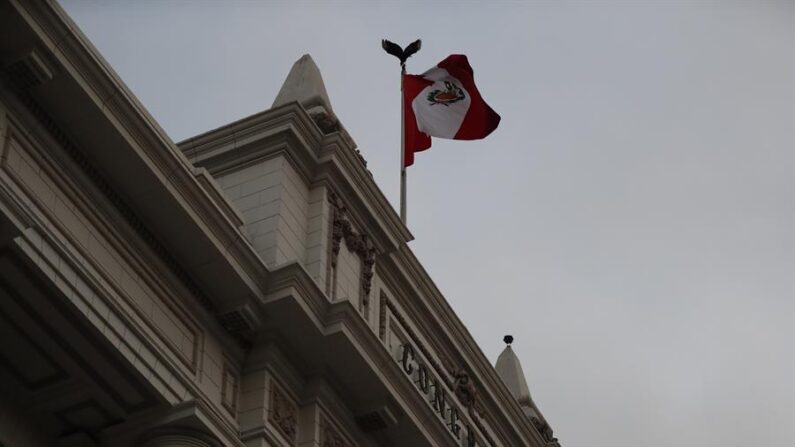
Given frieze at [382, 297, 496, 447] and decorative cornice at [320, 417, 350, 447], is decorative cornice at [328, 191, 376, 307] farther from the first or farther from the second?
decorative cornice at [320, 417, 350, 447]

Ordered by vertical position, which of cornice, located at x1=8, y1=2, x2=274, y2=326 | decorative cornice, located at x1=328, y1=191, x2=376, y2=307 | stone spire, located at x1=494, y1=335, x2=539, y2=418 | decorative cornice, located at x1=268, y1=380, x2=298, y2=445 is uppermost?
stone spire, located at x1=494, y1=335, x2=539, y2=418

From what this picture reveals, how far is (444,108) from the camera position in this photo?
1515 inches

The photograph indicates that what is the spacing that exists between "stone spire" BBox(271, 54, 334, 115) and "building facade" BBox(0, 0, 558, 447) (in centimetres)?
6

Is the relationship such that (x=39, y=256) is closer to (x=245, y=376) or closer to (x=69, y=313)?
(x=69, y=313)

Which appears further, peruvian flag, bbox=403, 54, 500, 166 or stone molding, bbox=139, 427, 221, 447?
peruvian flag, bbox=403, 54, 500, 166

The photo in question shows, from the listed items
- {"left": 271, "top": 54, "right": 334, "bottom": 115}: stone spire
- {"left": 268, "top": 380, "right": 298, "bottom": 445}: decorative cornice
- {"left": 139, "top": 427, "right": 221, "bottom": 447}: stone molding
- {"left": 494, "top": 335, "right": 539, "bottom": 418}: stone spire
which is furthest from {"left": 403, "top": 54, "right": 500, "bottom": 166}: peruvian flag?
{"left": 139, "top": 427, "right": 221, "bottom": 447}: stone molding

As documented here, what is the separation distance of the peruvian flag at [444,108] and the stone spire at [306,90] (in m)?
4.46

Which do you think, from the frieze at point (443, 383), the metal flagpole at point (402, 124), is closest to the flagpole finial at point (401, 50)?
the metal flagpole at point (402, 124)

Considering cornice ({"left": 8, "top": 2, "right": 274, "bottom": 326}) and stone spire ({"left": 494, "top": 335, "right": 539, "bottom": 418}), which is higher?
stone spire ({"left": 494, "top": 335, "right": 539, "bottom": 418})

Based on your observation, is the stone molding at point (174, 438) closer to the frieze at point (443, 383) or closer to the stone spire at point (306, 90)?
the frieze at point (443, 383)

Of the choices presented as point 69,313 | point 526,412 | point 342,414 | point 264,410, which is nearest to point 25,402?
point 69,313

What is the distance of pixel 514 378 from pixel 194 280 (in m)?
14.4

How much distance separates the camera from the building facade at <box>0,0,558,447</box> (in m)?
25.3

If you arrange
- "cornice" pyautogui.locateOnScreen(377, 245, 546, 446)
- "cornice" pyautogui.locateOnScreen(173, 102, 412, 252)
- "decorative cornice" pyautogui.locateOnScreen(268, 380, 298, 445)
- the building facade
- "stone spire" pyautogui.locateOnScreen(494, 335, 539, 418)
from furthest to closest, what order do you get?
"stone spire" pyautogui.locateOnScreen(494, 335, 539, 418) → "cornice" pyautogui.locateOnScreen(377, 245, 546, 446) → "cornice" pyautogui.locateOnScreen(173, 102, 412, 252) → "decorative cornice" pyautogui.locateOnScreen(268, 380, 298, 445) → the building facade
